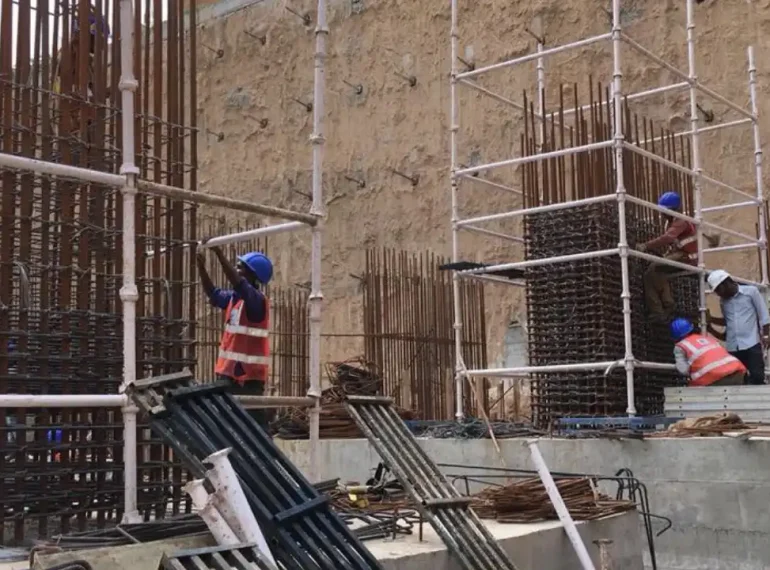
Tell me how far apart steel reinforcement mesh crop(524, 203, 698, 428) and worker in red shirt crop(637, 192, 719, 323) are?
0.33 feet


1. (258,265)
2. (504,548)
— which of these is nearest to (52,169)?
(258,265)

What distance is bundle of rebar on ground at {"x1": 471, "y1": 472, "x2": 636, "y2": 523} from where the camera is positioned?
6.17 m

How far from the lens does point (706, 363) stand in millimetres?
8883

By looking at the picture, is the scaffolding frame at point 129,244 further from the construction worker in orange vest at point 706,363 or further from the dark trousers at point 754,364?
the dark trousers at point 754,364

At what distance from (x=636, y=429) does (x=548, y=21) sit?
40.8 feet

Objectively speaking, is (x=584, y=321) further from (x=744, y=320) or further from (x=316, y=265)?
(x=316, y=265)

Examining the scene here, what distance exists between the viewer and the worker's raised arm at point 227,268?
5824 millimetres

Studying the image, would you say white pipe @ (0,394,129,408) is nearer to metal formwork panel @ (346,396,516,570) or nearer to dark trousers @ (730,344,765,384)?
metal formwork panel @ (346,396,516,570)

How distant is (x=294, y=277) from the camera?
21.9m

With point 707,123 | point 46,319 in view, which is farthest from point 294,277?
point 46,319

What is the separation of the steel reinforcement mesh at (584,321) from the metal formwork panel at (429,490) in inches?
140

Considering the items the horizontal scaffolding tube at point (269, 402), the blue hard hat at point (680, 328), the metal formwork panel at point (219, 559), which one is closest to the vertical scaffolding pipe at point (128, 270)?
the horizontal scaffolding tube at point (269, 402)

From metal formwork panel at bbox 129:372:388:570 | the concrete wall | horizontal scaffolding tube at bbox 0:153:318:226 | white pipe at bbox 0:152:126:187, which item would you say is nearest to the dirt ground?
the concrete wall

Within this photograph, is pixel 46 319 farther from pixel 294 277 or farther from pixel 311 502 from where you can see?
pixel 294 277
